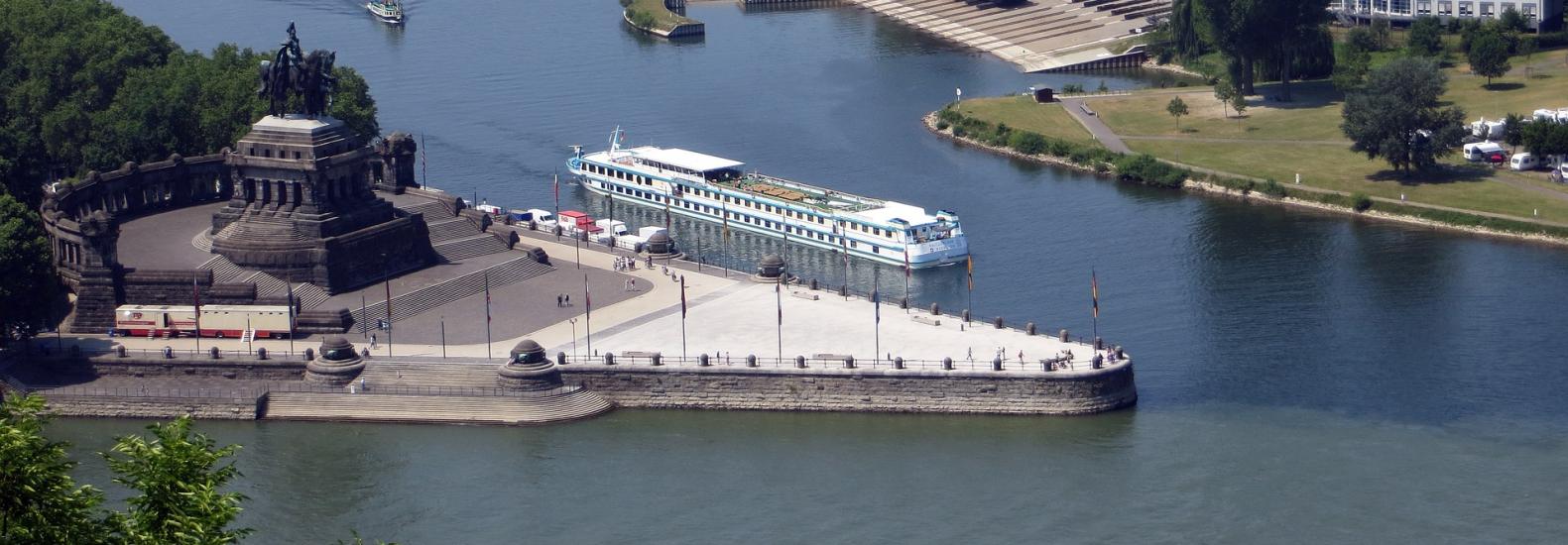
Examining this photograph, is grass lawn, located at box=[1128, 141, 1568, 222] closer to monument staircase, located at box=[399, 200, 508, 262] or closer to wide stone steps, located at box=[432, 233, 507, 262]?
wide stone steps, located at box=[432, 233, 507, 262]

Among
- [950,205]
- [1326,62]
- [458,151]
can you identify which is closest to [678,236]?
[950,205]

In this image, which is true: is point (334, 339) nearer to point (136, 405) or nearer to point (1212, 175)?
point (136, 405)

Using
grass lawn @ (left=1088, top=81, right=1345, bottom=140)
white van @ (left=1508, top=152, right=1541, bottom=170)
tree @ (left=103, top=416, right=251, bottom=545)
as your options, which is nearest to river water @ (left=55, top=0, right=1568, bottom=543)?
white van @ (left=1508, top=152, right=1541, bottom=170)

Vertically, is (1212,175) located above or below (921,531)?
above

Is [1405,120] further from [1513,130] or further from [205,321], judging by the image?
[205,321]

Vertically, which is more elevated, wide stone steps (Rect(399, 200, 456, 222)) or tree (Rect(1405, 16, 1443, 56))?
tree (Rect(1405, 16, 1443, 56))

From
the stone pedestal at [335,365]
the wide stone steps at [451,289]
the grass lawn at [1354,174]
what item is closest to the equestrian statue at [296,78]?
the wide stone steps at [451,289]
